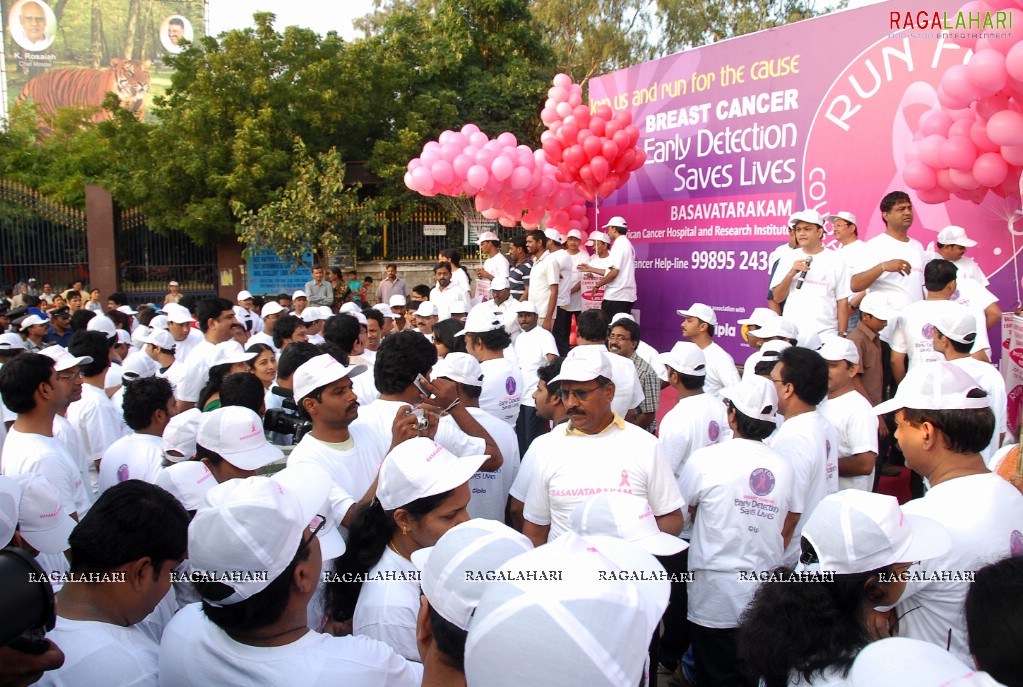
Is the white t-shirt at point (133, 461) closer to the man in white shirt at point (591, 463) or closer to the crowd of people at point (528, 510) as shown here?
the crowd of people at point (528, 510)

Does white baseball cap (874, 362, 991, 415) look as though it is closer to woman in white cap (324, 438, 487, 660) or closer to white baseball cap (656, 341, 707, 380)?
woman in white cap (324, 438, 487, 660)

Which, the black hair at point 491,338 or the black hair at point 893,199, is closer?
the black hair at point 491,338

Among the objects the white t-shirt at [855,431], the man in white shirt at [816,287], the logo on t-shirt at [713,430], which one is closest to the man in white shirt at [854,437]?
the white t-shirt at [855,431]

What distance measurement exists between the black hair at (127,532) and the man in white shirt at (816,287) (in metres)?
5.22

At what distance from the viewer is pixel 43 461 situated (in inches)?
134

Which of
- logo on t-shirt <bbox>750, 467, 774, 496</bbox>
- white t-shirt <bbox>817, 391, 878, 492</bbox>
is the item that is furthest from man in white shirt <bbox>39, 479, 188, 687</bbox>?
white t-shirt <bbox>817, 391, 878, 492</bbox>

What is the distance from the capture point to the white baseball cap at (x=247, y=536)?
189cm

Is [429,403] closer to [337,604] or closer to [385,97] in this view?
[337,604]

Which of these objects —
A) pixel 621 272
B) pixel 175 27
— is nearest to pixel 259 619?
pixel 621 272

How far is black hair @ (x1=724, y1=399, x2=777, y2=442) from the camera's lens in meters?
3.32

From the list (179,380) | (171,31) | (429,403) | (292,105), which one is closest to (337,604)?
(429,403)

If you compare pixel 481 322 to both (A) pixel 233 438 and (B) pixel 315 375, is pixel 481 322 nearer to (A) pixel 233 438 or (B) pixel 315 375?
(B) pixel 315 375

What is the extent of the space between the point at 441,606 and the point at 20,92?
53.3m

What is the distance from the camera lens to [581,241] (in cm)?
1130
